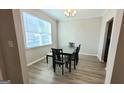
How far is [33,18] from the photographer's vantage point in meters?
3.52

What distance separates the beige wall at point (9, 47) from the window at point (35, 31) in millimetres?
1766

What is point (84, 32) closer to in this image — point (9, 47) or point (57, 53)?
point (57, 53)

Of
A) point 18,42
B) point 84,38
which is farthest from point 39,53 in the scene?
point 84,38

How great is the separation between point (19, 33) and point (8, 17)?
11.3 inches

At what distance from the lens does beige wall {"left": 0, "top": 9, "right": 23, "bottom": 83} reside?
124cm

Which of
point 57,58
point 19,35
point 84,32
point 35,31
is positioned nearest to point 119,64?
point 19,35

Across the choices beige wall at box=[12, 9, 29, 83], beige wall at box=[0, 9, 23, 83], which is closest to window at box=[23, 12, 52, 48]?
beige wall at box=[0, 9, 23, 83]

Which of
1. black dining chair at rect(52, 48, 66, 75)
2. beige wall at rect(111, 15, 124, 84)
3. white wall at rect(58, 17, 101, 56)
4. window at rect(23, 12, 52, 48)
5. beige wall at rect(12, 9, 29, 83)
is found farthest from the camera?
white wall at rect(58, 17, 101, 56)

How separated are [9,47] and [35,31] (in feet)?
8.20

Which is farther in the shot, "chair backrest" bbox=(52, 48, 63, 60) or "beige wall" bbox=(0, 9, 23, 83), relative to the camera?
"chair backrest" bbox=(52, 48, 63, 60)

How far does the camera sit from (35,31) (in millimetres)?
3727

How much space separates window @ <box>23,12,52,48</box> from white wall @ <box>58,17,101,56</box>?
3.88 feet

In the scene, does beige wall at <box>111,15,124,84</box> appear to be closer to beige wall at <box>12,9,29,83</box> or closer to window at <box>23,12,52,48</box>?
beige wall at <box>12,9,29,83</box>
